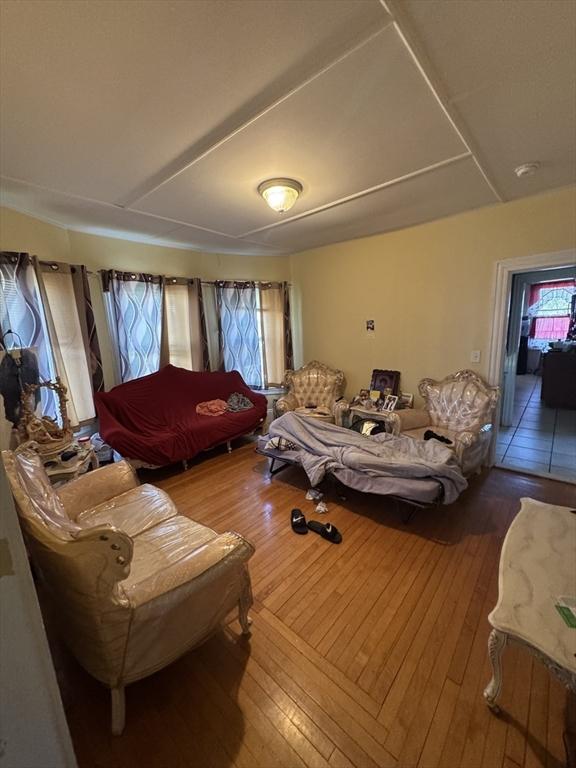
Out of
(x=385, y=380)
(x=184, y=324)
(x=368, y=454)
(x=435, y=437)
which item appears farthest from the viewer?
(x=184, y=324)

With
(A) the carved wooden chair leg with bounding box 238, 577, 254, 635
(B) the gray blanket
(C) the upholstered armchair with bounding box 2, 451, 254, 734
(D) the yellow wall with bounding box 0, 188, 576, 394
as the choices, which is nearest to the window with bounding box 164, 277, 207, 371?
(D) the yellow wall with bounding box 0, 188, 576, 394

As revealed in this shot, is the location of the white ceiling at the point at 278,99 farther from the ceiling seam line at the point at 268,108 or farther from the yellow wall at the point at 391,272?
the yellow wall at the point at 391,272

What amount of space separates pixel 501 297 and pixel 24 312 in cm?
454

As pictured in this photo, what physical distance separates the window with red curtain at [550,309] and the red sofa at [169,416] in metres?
8.59

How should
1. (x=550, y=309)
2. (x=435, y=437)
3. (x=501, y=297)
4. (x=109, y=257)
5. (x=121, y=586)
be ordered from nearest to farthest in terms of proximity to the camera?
(x=121, y=586) < (x=435, y=437) < (x=501, y=297) < (x=109, y=257) < (x=550, y=309)

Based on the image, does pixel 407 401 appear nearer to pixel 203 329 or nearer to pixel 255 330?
pixel 255 330

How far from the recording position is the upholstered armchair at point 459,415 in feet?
9.50

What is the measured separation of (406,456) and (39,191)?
3603 mm

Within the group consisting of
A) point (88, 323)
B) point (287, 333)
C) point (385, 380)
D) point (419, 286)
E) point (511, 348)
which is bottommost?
point (385, 380)

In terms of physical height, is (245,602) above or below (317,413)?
below

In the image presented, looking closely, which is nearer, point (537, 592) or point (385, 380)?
point (537, 592)

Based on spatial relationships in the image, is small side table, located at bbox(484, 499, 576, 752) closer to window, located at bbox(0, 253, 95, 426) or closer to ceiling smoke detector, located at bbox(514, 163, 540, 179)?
ceiling smoke detector, located at bbox(514, 163, 540, 179)

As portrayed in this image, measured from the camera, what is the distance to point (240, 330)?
4.73 metres

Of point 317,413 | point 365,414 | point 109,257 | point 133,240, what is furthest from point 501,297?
point 109,257
